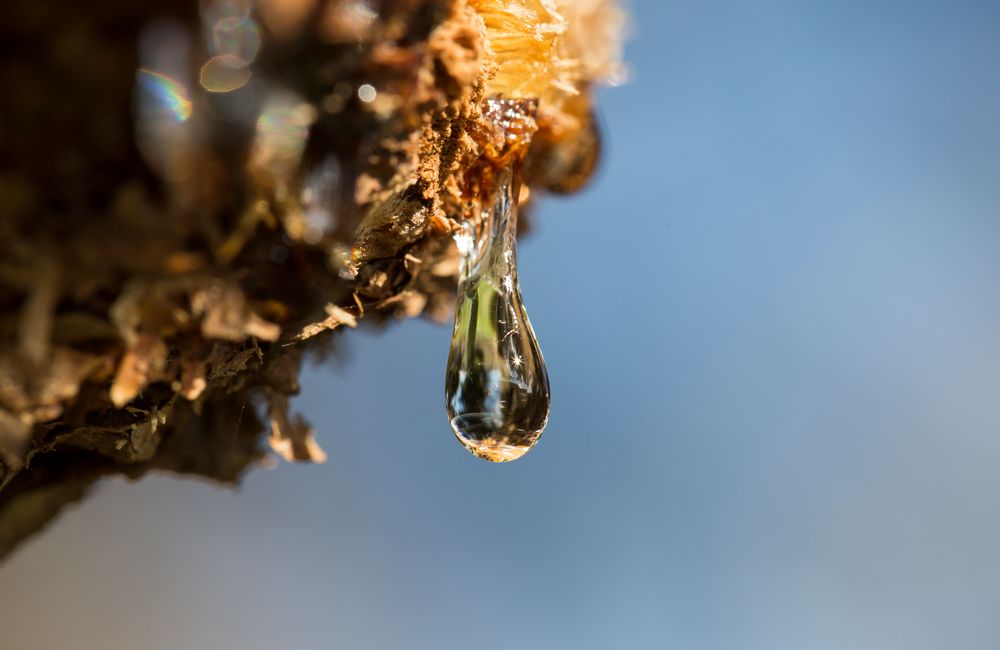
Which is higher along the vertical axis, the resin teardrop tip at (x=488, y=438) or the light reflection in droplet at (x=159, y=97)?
the light reflection in droplet at (x=159, y=97)

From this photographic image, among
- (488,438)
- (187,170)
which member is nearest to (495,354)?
(488,438)

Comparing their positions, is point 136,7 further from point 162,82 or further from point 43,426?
point 43,426

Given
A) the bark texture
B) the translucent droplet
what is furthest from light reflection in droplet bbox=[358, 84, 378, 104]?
the translucent droplet

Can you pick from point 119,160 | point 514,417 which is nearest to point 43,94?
point 119,160

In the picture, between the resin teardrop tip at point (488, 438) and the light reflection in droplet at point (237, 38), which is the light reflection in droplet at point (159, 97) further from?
the resin teardrop tip at point (488, 438)

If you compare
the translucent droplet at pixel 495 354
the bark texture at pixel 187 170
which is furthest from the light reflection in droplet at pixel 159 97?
the translucent droplet at pixel 495 354

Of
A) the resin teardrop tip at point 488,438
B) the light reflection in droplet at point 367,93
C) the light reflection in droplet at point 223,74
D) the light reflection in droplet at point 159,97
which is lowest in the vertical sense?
the resin teardrop tip at point 488,438

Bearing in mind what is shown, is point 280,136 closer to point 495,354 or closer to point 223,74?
point 223,74

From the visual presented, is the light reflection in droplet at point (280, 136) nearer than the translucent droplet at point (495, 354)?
Yes
